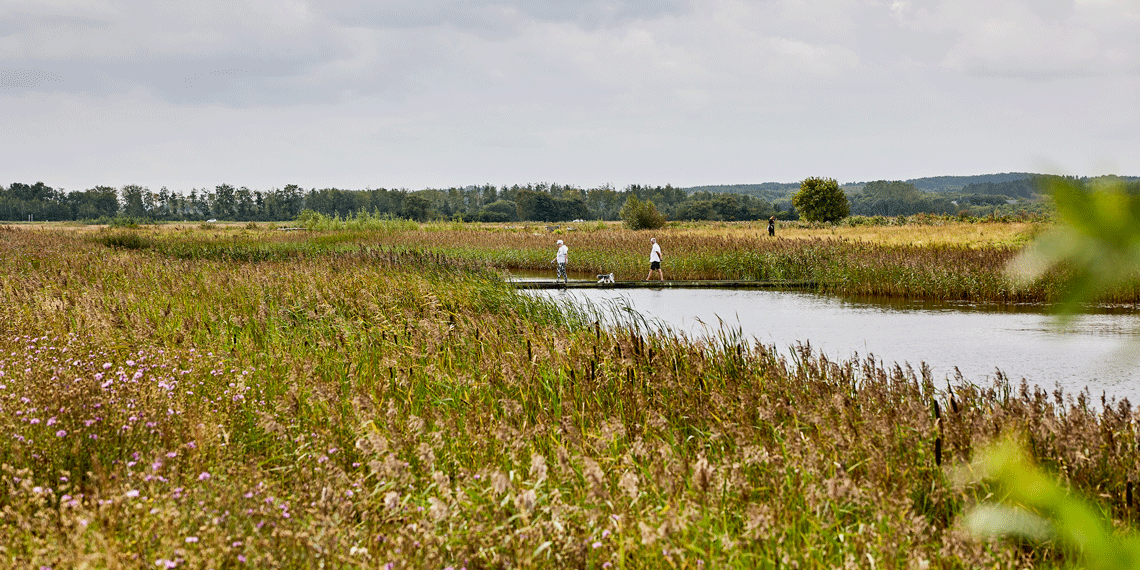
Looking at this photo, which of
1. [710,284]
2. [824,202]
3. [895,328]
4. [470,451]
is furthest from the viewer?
[824,202]

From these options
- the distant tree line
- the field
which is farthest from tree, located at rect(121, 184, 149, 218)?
the field

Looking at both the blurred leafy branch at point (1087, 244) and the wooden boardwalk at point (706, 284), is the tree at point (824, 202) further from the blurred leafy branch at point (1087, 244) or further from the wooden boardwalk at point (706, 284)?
the blurred leafy branch at point (1087, 244)

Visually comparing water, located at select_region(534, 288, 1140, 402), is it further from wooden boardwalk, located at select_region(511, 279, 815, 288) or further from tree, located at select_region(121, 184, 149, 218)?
tree, located at select_region(121, 184, 149, 218)

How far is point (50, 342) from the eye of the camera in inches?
265

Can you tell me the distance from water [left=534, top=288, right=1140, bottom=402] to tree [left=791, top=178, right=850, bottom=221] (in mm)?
61745

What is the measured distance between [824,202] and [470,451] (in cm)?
8228

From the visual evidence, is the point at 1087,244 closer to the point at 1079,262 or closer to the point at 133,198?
the point at 1079,262

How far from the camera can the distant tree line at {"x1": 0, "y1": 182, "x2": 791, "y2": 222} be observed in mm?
142125

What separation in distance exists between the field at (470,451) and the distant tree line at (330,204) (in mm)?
128486

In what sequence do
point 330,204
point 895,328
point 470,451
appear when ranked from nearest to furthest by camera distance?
point 470,451 → point 895,328 → point 330,204

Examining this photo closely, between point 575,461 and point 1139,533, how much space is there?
3.17 meters

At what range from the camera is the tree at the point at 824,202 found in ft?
270

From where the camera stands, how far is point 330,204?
166125 millimetres

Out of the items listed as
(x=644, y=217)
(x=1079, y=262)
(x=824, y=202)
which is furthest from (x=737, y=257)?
(x=824, y=202)
